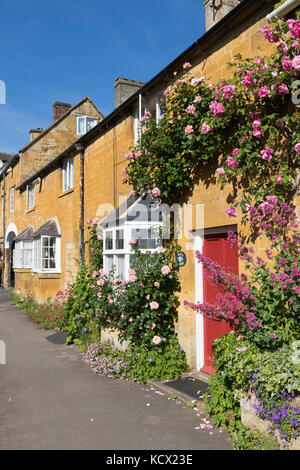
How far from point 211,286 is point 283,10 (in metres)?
3.82

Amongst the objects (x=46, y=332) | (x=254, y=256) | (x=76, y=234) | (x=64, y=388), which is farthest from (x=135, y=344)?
(x=76, y=234)

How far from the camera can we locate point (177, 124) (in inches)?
238

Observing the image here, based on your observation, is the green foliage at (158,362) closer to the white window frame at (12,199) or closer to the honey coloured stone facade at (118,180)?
the honey coloured stone facade at (118,180)

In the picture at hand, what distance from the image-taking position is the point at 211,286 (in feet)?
19.6

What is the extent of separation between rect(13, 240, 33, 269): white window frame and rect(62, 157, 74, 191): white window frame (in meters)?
4.82

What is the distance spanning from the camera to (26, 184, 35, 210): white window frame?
18.1 m

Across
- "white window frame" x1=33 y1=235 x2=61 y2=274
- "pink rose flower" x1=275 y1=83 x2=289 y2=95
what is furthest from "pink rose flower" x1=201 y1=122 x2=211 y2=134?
"white window frame" x1=33 y1=235 x2=61 y2=274

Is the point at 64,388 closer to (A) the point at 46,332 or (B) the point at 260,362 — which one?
(B) the point at 260,362

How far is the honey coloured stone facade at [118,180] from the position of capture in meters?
5.53

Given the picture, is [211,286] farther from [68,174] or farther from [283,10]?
[68,174]

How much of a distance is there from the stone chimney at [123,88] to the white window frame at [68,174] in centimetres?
259

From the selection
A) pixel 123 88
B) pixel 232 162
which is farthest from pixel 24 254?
pixel 232 162

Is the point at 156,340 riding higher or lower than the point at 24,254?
lower
